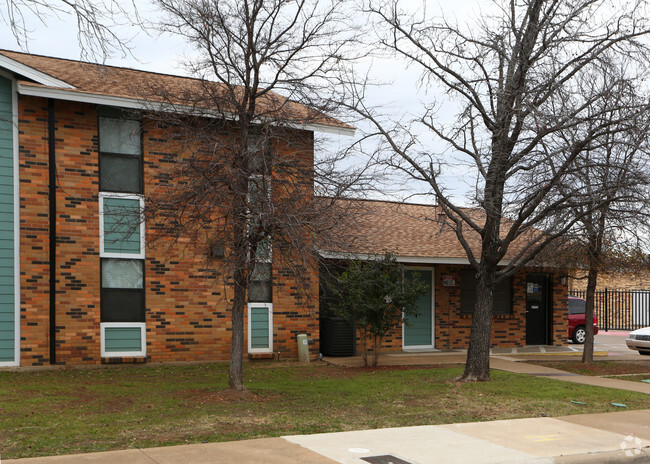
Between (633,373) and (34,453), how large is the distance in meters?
13.0

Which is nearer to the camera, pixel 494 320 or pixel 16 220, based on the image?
pixel 16 220

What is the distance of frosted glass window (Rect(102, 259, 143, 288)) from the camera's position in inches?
571

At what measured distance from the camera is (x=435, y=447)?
782 cm

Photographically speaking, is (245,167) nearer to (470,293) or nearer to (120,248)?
(120,248)

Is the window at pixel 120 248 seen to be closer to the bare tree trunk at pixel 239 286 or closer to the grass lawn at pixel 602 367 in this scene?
the bare tree trunk at pixel 239 286

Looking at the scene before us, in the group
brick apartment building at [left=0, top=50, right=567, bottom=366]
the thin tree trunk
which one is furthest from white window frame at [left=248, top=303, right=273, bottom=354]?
the thin tree trunk

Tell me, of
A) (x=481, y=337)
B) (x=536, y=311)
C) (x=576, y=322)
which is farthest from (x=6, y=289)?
(x=576, y=322)

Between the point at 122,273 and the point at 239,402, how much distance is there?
5.24 metres

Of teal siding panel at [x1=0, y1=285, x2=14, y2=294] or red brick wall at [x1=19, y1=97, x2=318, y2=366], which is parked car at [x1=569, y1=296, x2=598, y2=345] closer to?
red brick wall at [x1=19, y1=97, x2=318, y2=366]

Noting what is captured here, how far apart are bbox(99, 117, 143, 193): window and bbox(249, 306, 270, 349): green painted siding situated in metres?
3.77

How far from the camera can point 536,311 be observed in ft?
71.5

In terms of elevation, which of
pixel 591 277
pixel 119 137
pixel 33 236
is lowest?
pixel 591 277

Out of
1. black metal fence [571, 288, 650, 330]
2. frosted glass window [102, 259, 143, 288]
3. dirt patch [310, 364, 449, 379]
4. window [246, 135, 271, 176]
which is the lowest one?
black metal fence [571, 288, 650, 330]

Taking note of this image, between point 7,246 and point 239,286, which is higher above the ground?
point 7,246
